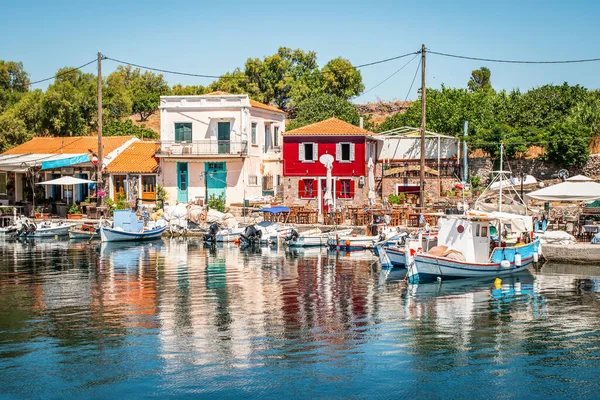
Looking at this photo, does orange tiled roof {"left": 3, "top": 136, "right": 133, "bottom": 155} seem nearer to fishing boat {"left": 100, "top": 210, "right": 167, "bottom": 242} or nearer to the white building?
the white building

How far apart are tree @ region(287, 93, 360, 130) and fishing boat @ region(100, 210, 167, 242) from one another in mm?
25872

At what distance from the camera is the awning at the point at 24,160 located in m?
53.4

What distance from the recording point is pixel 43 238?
161ft

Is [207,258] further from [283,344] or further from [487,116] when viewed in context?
[487,116]

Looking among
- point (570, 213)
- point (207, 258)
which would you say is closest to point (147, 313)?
point (207, 258)

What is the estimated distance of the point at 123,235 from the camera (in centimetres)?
4672

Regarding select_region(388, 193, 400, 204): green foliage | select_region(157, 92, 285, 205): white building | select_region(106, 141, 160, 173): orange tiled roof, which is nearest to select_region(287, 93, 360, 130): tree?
select_region(157, 92, 285, 205): white building

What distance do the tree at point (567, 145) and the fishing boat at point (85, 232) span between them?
30.3 metres

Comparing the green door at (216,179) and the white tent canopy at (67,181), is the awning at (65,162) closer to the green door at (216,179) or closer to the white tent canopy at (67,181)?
the white tent canopy at (67,181)

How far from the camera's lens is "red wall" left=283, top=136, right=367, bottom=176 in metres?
53.3

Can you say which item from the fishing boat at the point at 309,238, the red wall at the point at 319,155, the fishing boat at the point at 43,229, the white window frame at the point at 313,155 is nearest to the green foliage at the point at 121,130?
the red wall at the point at 319,155

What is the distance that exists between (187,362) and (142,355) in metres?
1.43

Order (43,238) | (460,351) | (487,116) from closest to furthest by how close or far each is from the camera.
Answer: (460,351)
(43,238)
(487,116)

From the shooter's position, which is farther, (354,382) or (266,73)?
(266,73)
